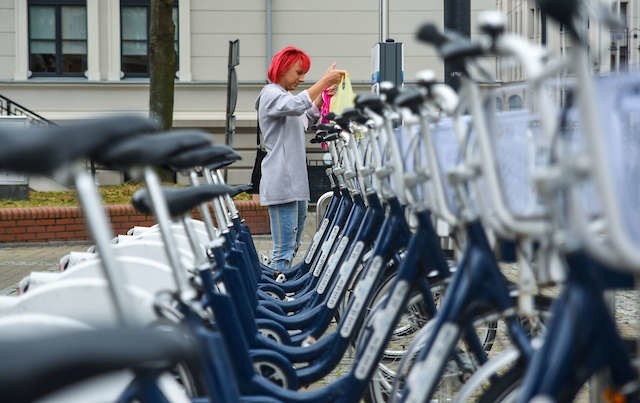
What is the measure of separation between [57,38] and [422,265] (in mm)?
18989

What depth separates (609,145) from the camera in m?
2.09

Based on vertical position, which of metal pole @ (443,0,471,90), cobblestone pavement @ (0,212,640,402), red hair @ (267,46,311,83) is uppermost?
metal pole @ (443,0,471,90)

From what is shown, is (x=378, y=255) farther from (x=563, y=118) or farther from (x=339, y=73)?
(x=339, y=73)

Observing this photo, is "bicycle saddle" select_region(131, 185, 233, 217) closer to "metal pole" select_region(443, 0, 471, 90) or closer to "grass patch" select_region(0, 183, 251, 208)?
"metal pole" select_region(443, 0, 471, 90)

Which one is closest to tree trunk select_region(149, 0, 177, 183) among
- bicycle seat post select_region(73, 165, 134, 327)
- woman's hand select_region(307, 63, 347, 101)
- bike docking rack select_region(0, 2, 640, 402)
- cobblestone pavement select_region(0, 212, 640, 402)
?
cobblestone pavement select_region(0, 212, 640, 402)

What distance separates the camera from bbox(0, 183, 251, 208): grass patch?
1375 cm

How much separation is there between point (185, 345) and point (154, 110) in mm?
13694

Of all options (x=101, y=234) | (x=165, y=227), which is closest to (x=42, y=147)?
(x=101, y=234)

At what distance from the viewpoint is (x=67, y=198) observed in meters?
14.8

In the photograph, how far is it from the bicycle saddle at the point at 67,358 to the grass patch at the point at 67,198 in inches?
508

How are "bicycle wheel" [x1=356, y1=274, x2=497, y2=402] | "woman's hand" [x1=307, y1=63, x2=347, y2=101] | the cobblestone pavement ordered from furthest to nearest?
"woman's hand" [x1=307, y1=63, x2=347, y2=101] < the cobblestone pavement < "bicycle wheel" [x1=356, y1=274, x2=497, y2=402]

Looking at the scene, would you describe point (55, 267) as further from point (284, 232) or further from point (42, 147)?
point (42, 147)

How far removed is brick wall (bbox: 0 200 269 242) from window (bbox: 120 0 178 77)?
9.00 meters

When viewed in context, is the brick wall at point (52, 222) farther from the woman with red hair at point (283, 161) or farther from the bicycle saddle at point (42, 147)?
the bicycle saddle at point (42, 147)
